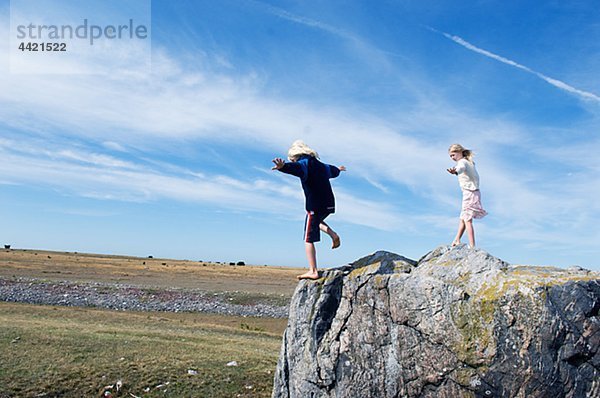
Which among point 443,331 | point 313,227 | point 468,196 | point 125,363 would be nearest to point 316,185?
point 313,227

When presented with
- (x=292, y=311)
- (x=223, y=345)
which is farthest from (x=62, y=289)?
(x=292, y=311)

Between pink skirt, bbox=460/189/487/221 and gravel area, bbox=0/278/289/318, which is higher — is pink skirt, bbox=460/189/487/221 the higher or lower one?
the higher one

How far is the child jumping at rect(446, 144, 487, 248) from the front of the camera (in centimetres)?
1341

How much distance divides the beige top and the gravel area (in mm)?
37255

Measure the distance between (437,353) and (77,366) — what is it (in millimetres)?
14540

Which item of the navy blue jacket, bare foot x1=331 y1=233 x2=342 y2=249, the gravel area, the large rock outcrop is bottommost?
the gravel area

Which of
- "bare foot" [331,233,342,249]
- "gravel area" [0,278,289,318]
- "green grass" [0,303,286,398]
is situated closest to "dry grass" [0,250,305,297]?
"gravel area" [0,278,289,318]

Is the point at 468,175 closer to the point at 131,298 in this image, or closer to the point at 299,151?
the point at 299,151

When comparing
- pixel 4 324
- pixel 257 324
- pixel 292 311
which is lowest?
pixel 257 324

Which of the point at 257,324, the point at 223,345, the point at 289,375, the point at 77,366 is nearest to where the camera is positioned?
the point at 289,375

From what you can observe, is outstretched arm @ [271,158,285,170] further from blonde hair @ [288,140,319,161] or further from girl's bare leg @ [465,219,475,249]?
girl's bare leg @ [465,219,475,249]

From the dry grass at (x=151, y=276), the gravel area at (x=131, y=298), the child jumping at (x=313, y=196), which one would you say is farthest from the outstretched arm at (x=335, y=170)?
the dry grass at (x=151, y=276)

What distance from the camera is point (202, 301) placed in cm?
5378

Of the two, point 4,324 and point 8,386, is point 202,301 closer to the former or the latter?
point 4,324
